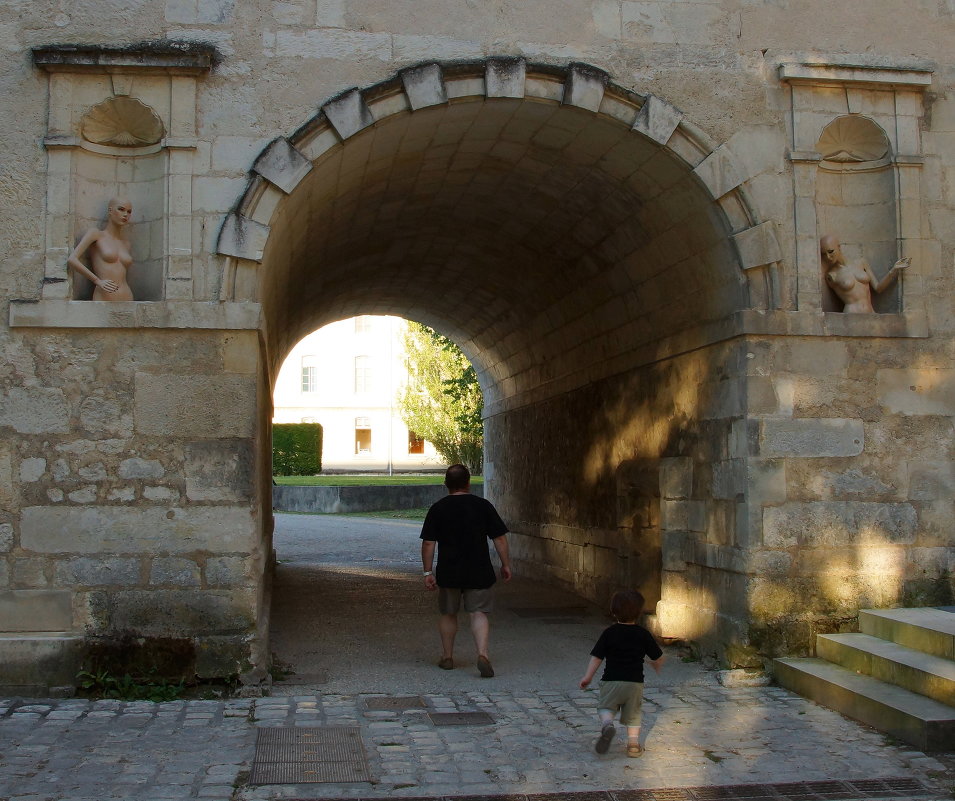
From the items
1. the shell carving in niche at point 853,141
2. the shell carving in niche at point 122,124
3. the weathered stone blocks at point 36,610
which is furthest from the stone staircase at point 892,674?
the shell carving in niche at point 122,124

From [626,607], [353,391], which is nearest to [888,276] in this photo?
[626,607]

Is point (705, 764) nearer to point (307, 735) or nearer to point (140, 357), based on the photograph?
point (307, 735)

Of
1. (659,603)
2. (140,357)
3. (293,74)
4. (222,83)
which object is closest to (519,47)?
(293,74)

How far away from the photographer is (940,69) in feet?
24.8

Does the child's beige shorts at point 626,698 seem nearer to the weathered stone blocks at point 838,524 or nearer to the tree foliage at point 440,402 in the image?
the weathered stone blocks at point 838,524

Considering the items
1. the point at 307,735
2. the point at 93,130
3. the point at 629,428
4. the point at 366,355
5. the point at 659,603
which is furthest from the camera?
the point at 366,355

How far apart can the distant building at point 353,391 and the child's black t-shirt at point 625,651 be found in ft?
130

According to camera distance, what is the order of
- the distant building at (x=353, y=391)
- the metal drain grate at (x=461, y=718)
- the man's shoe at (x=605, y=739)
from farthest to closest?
the distant building at (x=353, y=391) → the metal drain grate at (x=461, y=718) → the man's shoe at (x=605, y=739)

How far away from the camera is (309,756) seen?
5.25 meters

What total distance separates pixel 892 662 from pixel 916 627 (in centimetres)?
41

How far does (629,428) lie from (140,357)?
4.65 metres

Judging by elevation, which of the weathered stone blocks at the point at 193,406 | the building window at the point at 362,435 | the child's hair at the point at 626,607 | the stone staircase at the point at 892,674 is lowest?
the stone staircase at the point at 892,674

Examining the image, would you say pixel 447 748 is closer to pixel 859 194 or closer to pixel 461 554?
pixel 461 554

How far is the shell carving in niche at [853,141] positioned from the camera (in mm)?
7461
